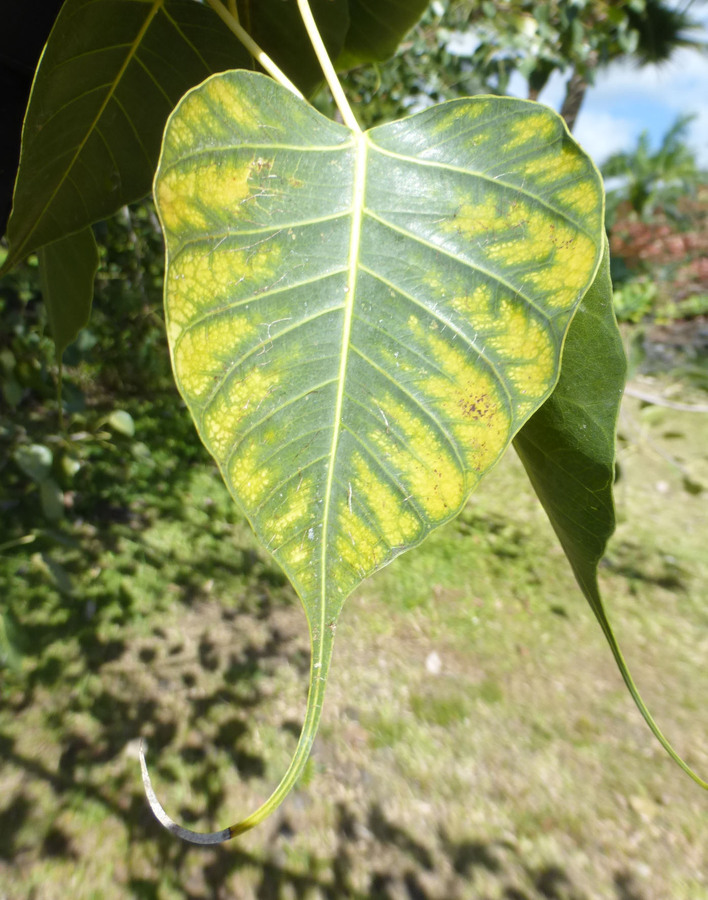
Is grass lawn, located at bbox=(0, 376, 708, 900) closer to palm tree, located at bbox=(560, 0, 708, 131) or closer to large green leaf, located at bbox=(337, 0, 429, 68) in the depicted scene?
large green leaf, located at bbox=(337, 0, 429, 68)

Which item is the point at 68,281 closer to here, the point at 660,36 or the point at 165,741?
the point at 165,741

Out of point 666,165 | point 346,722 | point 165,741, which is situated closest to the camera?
point 165,741

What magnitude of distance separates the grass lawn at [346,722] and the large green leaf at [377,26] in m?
1.26

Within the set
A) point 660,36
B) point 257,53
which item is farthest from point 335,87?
point 660,36

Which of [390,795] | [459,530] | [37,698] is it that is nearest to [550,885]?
[390,795]

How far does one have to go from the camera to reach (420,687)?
2379mm

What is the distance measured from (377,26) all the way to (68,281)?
0.94 ft

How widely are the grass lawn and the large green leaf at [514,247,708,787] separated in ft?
4.42

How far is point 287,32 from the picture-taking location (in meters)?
0.39

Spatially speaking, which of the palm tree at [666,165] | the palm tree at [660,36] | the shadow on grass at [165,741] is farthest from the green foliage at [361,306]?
the palm tree at [666,165]

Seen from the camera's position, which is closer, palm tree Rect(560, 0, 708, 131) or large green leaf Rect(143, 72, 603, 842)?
large green leaf Rect(143, 72, 603, 842)

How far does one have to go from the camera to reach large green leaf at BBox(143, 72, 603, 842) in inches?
9.9

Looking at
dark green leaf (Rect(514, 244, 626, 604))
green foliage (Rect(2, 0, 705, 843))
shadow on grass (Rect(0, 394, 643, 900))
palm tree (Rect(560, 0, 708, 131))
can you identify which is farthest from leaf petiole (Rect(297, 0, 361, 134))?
palm tree (Rect(560, 0, 708, 131))

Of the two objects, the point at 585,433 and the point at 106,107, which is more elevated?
the point at 106,107
